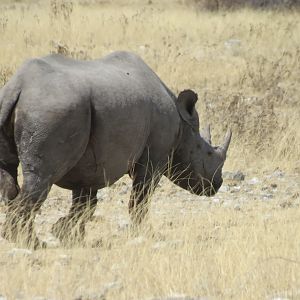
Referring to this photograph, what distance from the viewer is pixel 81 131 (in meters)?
7.28

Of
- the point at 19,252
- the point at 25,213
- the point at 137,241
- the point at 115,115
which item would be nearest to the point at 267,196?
the point at 115,115

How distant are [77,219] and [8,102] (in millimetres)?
1443

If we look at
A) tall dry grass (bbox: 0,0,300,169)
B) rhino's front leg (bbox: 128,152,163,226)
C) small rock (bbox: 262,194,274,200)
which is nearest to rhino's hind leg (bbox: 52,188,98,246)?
rhino's front leg (bbox: 128,152,163,226)

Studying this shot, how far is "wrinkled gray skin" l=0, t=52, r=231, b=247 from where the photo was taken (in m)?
7.15

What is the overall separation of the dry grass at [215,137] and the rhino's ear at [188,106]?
0.92 meters

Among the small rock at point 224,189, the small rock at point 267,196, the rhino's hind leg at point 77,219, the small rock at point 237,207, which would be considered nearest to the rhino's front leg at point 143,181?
the rhino's hind leg at point 77,219

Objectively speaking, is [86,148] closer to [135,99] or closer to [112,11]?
[135,99]

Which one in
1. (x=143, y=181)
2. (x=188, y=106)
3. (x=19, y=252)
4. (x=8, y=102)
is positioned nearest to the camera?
(x=19, y=252)

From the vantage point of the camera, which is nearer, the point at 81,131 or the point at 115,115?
the point at 81,131

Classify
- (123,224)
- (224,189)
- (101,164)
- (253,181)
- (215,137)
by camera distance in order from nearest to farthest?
(101,164), (123,224), (224,189), (253,181), (215,137)

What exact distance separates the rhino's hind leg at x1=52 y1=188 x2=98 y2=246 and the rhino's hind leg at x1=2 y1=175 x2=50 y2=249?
312 mm

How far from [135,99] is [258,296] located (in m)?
2.92

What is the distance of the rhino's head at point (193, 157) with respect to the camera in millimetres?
9109

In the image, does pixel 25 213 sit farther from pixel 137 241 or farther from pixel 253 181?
pixel 253 181
